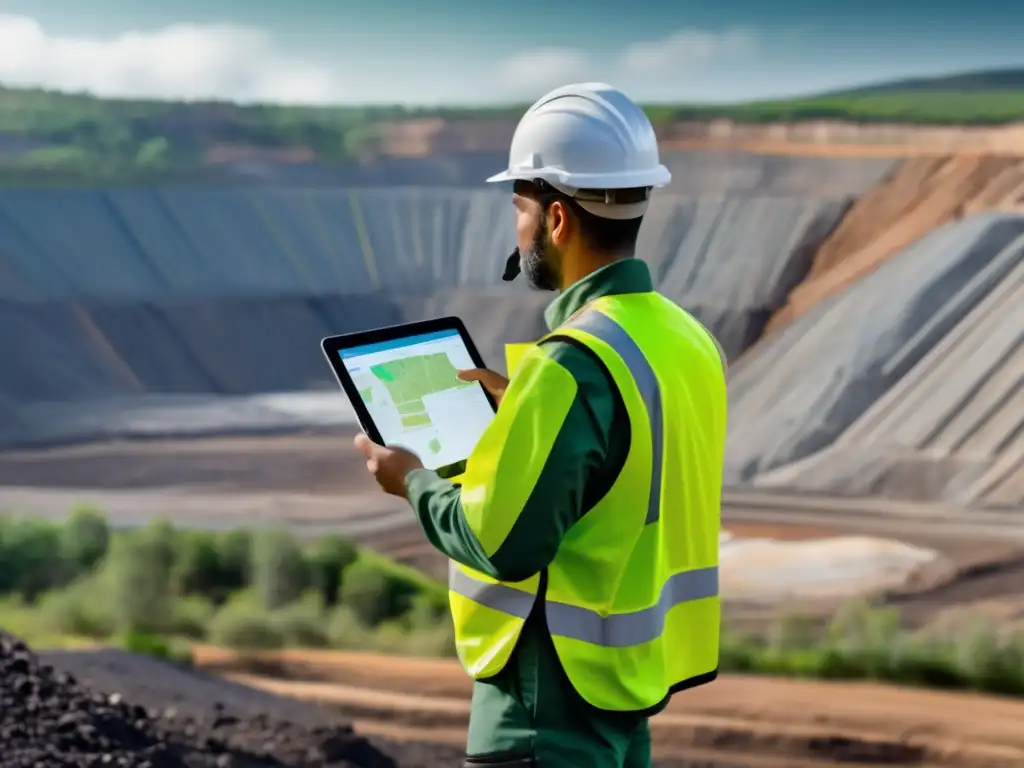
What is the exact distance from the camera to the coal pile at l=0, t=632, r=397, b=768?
4.61 metres

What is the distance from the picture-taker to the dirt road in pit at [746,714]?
6082mm

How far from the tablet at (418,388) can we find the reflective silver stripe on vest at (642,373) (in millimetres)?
348

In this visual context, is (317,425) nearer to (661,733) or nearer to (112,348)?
(112,348)

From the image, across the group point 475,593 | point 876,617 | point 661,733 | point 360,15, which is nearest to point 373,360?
point 475,593

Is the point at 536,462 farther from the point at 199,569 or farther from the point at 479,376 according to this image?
the point at 199,569

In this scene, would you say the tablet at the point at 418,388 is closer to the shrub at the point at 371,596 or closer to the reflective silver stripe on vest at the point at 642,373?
the reflective silver stripe on vest at the point at 642,373

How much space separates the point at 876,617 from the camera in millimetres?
7141

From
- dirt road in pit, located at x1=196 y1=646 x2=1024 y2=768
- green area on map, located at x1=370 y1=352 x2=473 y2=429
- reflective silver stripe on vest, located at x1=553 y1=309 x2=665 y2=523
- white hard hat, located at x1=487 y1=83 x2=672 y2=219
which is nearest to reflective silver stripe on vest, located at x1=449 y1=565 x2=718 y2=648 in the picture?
reflective silver stripe on vest, located at x1=553 y1=309 x2=665 y2=523

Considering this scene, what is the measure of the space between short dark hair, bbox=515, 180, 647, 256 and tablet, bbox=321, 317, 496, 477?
343mm

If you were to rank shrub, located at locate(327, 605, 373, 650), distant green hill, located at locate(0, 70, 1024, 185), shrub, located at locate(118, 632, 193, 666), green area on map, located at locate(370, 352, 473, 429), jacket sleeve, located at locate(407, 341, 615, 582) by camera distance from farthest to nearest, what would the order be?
distant green hill, located at locate(0, 70, 1024, 185)
shrub, located at locate(327, 605, 373, 650)
shrub, located at locate(118, 632, 193, 666)
green area on map, located at locate(370, 352, 473, 429)
jacket sleeve, located at locate(407, 341, 615, 582)

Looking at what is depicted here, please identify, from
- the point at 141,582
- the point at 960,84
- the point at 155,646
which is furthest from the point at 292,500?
the point at 960,84

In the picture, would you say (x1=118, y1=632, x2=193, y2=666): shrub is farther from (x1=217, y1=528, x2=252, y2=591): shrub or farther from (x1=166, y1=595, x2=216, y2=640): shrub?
(x1=217, y1=528, x2=252, y2=591): shrub

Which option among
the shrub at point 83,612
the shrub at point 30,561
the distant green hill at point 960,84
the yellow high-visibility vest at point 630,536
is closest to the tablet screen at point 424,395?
the yellow high-visibility vest at point 630,536

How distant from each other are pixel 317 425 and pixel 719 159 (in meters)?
2.66
